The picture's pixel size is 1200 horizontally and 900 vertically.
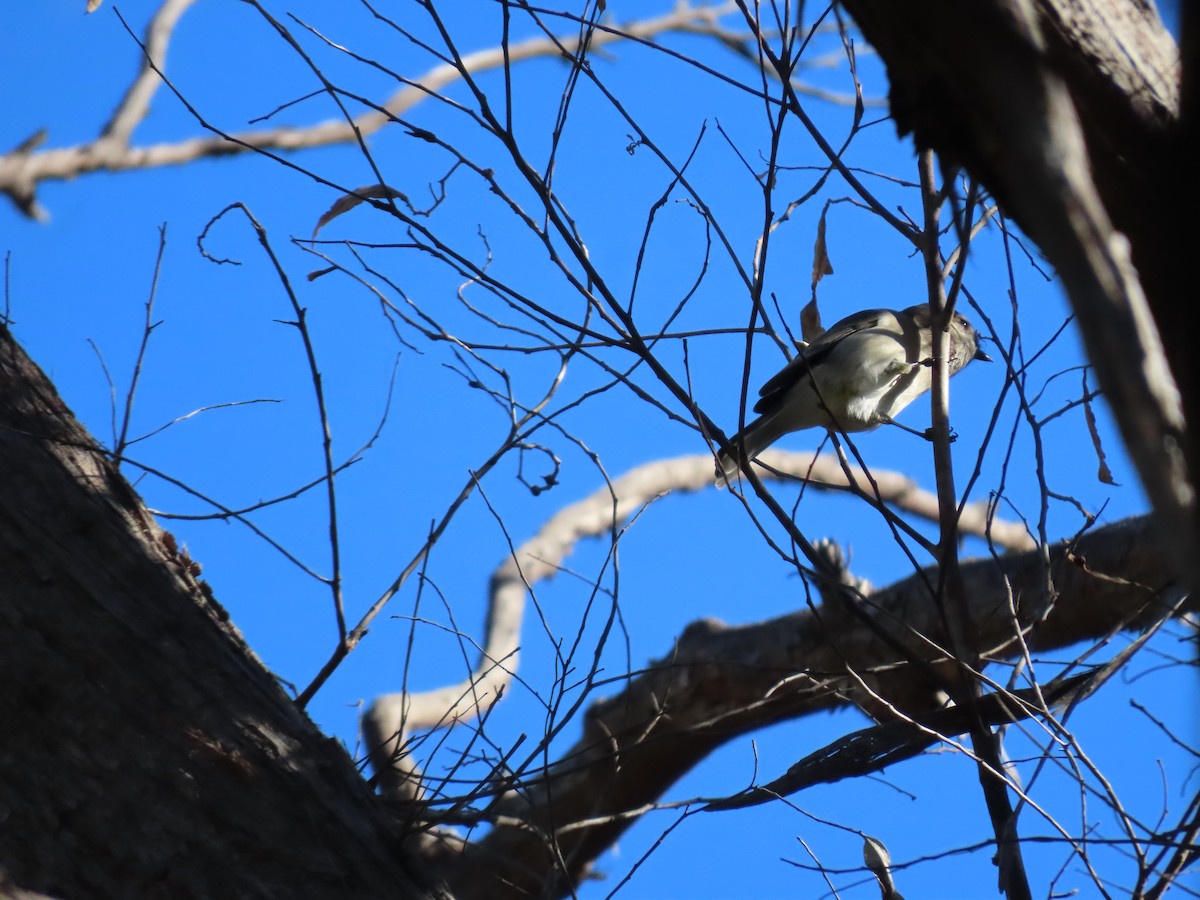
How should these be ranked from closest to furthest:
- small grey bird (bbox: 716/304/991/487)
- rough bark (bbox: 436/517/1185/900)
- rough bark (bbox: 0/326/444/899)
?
rough bark (bbox: 0/326/444/899), rough bark (bbox: 436/517/1185/900), small grey bird (bbox: 716/304/991/487)

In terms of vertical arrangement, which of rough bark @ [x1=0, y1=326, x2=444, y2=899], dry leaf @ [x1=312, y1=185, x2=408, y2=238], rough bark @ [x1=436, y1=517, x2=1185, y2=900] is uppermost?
rough bark @ [x1=436, y1=517, x2=1185, y2=900]

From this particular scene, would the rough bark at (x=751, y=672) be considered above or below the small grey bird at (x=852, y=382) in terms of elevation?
below

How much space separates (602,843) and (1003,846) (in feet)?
14.7

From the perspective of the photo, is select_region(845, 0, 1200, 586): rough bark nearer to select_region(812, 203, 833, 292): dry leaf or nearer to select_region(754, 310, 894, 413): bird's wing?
select_region(812, 203, 833, 292): dry leaf

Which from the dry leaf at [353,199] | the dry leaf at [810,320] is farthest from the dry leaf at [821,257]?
the dry leaf at [353,199]

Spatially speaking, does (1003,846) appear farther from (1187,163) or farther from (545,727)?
(1187,163)

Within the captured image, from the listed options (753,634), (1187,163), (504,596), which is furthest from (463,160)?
(504,596)

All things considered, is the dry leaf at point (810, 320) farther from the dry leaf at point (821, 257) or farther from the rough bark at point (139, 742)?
the rough bark at point (139, 742)

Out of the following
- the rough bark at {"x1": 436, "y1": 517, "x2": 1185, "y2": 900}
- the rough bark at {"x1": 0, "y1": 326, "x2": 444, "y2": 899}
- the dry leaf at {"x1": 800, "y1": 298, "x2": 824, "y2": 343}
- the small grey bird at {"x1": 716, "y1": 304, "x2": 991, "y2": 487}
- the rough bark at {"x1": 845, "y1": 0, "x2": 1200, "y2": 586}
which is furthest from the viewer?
the small grey bird at {"x1": 716, "y1": 304, "x2": 991, "y2": 487}

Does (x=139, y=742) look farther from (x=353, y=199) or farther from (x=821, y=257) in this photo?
(x=821, y=257)

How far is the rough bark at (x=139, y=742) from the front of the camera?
2.34 metres

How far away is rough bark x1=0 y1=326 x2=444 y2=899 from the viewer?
7.66 ft

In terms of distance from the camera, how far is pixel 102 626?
2531mm

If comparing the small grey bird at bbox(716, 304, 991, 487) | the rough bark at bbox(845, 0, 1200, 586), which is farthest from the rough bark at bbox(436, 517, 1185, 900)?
the rough bark at bbox(845, 0, 1200, 586)
